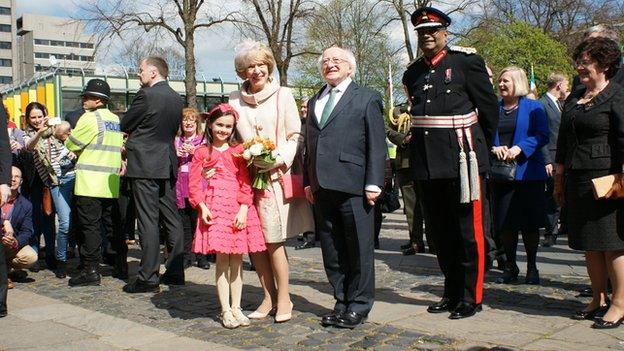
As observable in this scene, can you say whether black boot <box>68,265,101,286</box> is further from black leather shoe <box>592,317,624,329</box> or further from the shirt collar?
the shirt collar

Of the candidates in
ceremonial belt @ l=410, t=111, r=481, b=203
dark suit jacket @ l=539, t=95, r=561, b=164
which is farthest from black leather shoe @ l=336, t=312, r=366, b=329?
dark suit jacket @ l=539, t=95, r=561, b=164

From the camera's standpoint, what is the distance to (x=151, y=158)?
670 cm

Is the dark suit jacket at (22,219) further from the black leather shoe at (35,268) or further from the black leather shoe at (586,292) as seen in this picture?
the black leather shoe at (586,292)

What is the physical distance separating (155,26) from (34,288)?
1847 centimetres

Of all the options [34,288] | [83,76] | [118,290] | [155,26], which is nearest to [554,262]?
[118,290]

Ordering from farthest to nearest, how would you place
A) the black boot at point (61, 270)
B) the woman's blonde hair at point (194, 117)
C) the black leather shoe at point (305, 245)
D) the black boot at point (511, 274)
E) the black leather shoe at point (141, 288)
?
the black leather shoe at point (305, 245) < the woman's blonde hair at point (194, 117) < the black boot at point (61, 270) < the black leather shoe at point (141, 288) < the black boot at point (511, 274)

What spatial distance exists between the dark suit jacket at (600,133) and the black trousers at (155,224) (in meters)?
3.82

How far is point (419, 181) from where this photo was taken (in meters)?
5.32

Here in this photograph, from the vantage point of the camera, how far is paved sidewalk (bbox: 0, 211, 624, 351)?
4.58 m

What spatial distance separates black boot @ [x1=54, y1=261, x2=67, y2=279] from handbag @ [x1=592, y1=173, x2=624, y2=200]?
549cm

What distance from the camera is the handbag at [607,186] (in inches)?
184

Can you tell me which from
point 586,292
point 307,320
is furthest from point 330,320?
point 586,292

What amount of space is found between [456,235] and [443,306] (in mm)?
555

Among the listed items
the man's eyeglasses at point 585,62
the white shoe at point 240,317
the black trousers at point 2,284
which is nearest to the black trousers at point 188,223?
the black trousers at point 2,284
